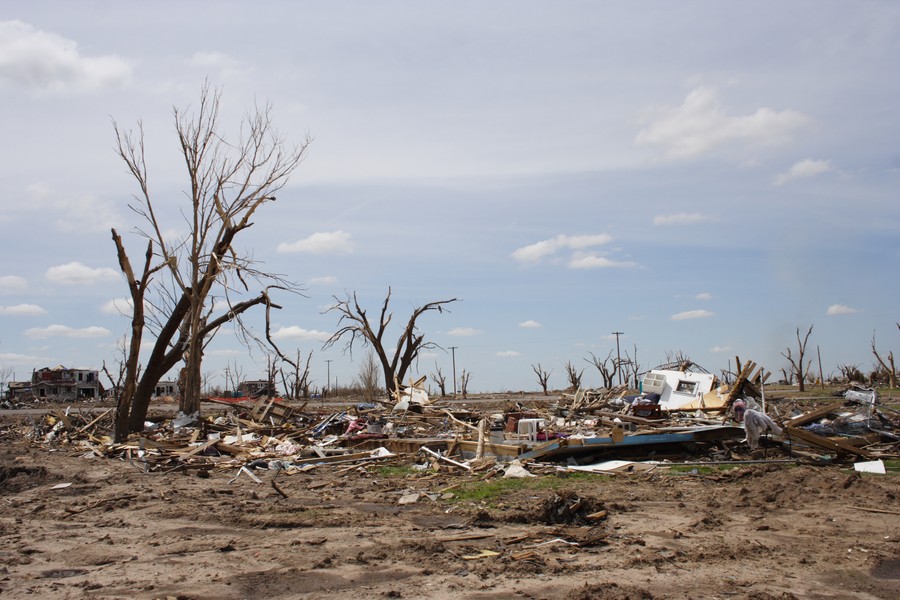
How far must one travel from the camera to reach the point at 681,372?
22891 mm

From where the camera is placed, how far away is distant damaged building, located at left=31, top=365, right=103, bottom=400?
66.8 metres

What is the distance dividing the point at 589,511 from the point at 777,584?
2613 mm

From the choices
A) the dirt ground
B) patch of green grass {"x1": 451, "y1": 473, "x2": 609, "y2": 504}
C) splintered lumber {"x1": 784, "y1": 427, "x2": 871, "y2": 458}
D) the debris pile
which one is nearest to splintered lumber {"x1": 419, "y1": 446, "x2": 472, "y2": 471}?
the debris pile

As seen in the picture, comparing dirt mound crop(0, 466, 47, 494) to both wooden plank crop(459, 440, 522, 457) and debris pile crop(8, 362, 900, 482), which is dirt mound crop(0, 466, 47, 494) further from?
wooden plank crop(459, 440, 522, 457)

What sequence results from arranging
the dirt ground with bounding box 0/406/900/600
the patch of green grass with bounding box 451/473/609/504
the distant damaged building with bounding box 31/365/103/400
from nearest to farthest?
the dirt ground with bounding box 0/406/900/600 → the patch of green grass with bounding box 451/473/609/504 → the distant damaged building with bounding box 31/365/103/400

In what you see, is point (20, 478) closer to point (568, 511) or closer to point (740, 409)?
point (568, 511)

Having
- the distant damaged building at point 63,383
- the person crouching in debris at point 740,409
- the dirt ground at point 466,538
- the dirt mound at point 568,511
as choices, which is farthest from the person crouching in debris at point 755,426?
the distant damaged building at point 63,383

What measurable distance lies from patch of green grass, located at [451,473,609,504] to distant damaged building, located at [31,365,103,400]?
6400 cm

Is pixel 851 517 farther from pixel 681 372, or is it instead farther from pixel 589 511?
pixel 681 372

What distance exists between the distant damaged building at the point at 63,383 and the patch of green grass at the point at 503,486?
6400 centimetres

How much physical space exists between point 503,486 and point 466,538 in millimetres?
3402

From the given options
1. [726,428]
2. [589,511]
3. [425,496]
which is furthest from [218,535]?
[726,428]

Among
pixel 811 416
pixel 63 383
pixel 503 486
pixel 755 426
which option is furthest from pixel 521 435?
pixel 63 383

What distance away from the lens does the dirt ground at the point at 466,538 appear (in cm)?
575
